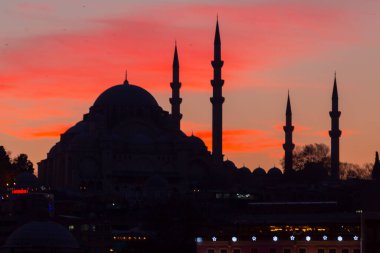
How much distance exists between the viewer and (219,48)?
17300cm

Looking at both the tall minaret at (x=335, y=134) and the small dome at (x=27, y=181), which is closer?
the small dome at (x=27, y=181)

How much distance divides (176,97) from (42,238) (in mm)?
64971

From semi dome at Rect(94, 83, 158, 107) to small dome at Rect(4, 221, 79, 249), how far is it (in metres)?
64.4

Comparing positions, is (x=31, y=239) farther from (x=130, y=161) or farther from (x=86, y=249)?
(x=130, y=161)

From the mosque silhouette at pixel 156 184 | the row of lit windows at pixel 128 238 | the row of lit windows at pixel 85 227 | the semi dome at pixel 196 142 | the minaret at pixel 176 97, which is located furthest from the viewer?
the semi dome at pixel 196 142

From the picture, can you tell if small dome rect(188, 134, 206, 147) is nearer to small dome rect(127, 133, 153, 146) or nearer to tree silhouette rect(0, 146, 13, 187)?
small dome rect(127, 133, 153, 146)

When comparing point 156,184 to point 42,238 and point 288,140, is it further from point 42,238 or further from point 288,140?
point 42,238

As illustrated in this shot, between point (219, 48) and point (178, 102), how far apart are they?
40.3ft

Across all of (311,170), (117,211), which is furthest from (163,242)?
(311,170)

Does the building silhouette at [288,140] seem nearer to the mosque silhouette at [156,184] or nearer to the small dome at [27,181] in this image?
the mosque silhouette at [156,184]

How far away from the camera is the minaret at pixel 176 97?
Result: 181125 millimetres

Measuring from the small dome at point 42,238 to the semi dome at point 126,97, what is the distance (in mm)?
64424

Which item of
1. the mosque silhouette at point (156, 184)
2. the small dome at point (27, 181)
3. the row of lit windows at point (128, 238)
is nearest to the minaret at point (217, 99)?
the mosque silhouette at point (156, 184)

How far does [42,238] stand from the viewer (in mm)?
118188
